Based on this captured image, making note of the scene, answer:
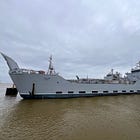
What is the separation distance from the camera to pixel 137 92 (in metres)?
34.0

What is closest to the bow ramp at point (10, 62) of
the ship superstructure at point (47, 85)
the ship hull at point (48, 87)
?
the ship superstructure at point (47, 85)

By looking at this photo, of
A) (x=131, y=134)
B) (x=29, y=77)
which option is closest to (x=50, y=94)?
(x=29, y=77)

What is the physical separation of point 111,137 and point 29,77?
48.3ft

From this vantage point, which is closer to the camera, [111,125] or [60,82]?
[111,125]

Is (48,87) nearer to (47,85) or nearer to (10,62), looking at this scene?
(47,85)

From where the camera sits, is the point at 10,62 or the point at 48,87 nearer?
the point at 10,62

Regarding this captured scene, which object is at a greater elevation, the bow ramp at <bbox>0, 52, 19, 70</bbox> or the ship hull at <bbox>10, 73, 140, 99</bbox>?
the bow ramp at <bbox>0, 52, 19, 70</bbox>

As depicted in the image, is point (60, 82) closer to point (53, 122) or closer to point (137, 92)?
point (53, 122)

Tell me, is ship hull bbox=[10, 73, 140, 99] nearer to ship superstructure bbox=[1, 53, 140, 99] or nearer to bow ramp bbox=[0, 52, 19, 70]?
ship superstructure bbox=[1, 53, 140, 99]

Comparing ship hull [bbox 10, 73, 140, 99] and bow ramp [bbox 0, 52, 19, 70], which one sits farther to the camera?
bow ramp [bbox 0, 52, 19, 70]

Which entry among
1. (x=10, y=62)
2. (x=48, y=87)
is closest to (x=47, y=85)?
(x=48, y=87)

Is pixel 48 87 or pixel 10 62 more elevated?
pixel 10 62

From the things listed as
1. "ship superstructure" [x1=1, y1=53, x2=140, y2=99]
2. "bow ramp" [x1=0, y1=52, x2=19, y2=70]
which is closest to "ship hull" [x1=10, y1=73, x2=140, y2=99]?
"ship superstructure" [x1=1, y1=53, x2=140, y2=99]

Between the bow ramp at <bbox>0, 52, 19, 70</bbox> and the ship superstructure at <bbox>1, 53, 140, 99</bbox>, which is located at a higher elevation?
the bow ramp at <bbox>0, 52, 19, 70</bbox>
